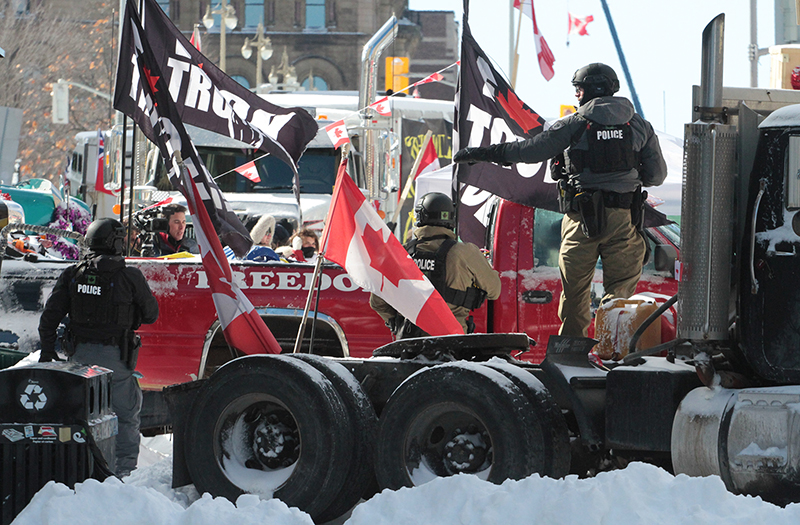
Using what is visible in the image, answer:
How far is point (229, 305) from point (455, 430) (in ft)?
6.37

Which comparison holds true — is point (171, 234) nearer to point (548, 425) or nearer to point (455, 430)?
point (455, 430)

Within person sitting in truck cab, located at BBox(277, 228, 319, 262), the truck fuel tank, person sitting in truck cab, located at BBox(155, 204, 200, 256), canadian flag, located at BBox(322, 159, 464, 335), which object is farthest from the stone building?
the truck fuel tank

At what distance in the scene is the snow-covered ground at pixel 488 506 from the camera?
4.14m

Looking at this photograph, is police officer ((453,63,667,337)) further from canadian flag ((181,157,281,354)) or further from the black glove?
canadian flag ((181,157,281,354))

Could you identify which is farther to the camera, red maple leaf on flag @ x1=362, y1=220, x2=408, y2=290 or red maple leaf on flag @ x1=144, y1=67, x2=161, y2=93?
red maple leaf on flag @ x1=144, y1=67, x2=161, y2=93

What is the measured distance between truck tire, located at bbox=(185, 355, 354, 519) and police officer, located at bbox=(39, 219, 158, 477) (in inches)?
53.8

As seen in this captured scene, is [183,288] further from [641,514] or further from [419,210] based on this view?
[641,514]

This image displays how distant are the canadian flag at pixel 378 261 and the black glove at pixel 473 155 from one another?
0.65 meters

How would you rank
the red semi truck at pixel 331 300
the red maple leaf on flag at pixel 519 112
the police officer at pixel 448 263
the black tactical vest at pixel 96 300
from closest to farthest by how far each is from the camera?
the police officer at pixel 448 263, the black tactical vest at pixel 96 300, the red semi truck at pixel 331 300, the red maple leaf on flag at pixel 519 112

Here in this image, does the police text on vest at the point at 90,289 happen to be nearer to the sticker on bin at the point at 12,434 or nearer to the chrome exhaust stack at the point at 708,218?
the sticker on bin at the point at 12,434

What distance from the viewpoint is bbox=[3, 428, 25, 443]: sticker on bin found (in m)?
4.84

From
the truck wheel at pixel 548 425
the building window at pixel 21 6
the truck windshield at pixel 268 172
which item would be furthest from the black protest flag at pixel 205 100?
the building window at pixel 21 6

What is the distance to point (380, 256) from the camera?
666 centimetres

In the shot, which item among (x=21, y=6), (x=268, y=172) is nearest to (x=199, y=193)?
(x=268, y=172)
